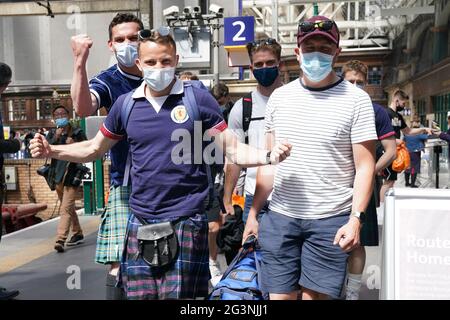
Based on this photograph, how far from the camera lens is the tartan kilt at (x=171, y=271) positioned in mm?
2221

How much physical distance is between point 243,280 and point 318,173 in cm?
66

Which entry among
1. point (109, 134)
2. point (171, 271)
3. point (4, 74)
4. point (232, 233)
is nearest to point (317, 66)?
point (109, 134)

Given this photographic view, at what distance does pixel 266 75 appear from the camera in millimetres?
3201

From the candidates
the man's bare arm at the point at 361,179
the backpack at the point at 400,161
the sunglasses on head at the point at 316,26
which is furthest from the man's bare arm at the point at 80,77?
the backpack at the point at 400,161

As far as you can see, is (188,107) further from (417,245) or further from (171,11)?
(171,11)

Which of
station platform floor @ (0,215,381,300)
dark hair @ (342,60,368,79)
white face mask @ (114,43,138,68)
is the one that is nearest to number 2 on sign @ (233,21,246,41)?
station platform floor @ (0,215,381,300)

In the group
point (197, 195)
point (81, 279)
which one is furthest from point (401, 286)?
point (81, 279)

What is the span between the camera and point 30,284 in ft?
15.0

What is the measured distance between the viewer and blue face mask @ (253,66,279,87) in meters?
3.19

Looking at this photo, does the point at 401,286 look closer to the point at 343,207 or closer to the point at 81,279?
the point at 343,207

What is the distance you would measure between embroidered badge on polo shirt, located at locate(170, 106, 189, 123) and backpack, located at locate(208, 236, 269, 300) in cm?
78

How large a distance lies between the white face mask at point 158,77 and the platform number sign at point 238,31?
7521 mm

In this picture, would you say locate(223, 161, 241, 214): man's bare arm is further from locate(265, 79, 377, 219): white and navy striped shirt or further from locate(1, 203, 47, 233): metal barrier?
locate(1, 203, 47, 233): metal barrier
